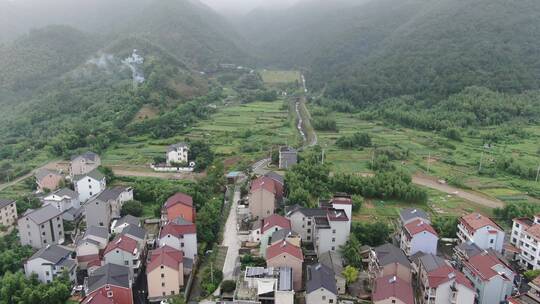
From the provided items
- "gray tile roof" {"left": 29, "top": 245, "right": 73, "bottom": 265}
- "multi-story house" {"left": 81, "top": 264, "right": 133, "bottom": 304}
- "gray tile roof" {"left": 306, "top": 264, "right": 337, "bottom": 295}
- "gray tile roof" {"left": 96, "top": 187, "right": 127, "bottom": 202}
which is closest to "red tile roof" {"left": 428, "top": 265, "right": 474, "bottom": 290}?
"gray tile roof" {"left": 306, "top": 264, "right": 337, "bottom": 295}

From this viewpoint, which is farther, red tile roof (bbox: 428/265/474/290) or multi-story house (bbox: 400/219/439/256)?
multi-story house (bbox: 400/219/439/256)

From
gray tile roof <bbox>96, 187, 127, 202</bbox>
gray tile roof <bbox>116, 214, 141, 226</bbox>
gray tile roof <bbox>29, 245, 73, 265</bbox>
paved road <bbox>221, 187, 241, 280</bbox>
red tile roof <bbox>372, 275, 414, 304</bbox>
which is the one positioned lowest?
paved road <bbox>221, 187, 241, 280</bbox>

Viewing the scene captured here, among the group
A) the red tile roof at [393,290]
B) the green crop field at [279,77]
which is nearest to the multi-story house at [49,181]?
the red tile roof at [393,290]

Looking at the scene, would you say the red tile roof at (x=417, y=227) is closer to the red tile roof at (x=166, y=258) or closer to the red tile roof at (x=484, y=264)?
the red tile roof at (x=484, y=264)

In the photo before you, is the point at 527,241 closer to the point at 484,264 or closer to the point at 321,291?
the point at 484,264

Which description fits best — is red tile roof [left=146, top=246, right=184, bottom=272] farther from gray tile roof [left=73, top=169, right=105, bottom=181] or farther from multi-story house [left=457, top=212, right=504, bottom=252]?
multi-story house [left=457, top=212, right=504, bottom=252]

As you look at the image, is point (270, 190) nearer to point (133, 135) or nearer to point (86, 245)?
point (86, 245)
